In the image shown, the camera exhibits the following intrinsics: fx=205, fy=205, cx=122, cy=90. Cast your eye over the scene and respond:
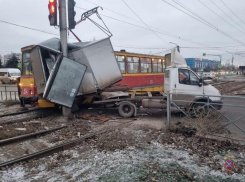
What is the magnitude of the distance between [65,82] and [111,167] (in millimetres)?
4648

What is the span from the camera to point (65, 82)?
798 cm

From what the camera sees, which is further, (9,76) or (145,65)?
(9,76)

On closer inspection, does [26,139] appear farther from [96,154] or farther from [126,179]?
[126,179]

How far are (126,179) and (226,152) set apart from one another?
2768 millimetres

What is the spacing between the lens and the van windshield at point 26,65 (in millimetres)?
9244

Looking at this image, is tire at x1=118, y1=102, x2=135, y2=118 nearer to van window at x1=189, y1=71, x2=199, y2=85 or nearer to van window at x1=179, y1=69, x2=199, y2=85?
van window at x1=179, y1=69, x2=199, y2=85

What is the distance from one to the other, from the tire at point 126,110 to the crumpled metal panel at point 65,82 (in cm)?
223

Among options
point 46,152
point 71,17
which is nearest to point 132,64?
point 71,17

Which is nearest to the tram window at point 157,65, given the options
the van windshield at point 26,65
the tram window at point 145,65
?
the tram window at point 145,65

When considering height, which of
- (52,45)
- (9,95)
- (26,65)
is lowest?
(9,95)

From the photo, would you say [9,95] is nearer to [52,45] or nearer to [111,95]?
[52,45]

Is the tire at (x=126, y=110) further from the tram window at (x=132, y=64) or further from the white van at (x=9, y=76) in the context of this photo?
the white van at (x=9, y=76)

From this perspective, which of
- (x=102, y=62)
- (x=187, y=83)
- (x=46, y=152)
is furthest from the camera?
(x=102, y=62)

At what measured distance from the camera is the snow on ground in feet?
12.6
